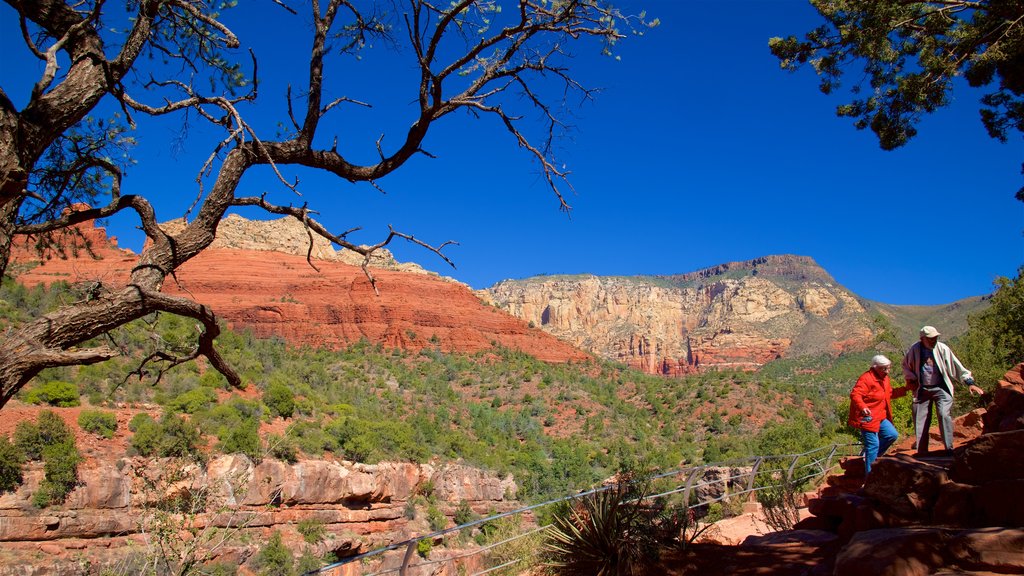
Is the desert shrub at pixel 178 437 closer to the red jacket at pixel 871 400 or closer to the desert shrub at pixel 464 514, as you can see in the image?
the desert shrub at pixel 464 514

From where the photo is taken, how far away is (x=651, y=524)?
521 cm

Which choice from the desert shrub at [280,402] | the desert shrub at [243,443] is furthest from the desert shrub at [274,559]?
the desert shrub at [280,402]

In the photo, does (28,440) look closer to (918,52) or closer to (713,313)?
(918,52)

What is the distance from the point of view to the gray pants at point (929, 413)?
6312 millimetres

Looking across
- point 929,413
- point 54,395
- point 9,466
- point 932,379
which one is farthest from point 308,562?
point 932,379

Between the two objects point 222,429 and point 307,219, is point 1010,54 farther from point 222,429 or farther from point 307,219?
point 222,429

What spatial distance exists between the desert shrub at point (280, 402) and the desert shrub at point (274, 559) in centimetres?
905

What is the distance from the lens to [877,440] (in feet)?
22.3

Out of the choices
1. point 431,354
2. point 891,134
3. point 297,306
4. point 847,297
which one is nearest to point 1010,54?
point 891,134

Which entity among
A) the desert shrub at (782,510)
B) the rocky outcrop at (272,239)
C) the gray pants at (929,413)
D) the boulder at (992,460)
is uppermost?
the rocky outcrop at (272,239)

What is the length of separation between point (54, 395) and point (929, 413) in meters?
23.7

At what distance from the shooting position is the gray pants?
20.7ft

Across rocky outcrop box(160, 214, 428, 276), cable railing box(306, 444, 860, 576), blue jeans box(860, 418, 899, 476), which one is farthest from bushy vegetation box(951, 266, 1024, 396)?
rocky outcrop box(160, 214, 428, 276)

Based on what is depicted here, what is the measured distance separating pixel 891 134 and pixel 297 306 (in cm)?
5778
